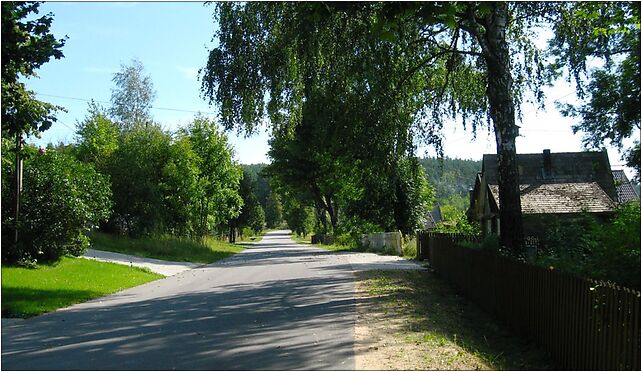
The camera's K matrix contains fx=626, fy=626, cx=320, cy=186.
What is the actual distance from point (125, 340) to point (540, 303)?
6.16 metres

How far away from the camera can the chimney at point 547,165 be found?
37.1 meters

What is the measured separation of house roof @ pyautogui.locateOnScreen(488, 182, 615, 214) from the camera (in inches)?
1265

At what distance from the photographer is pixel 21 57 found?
1317 cm

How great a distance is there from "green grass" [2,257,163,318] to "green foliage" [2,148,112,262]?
0.60 metres

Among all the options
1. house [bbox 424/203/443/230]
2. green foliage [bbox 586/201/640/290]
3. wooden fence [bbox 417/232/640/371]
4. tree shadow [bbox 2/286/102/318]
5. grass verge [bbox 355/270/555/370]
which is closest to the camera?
wooden fence [bbox 417/232/640/371]

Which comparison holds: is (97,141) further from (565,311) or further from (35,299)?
(565,311)

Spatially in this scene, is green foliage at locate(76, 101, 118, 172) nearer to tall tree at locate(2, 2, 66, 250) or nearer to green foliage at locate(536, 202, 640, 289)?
tall tree at locate(2, 2, 66, 250)

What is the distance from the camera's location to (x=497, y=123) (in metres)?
14.8

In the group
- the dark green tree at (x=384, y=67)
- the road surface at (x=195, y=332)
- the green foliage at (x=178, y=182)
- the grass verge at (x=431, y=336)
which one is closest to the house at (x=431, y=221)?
the green foliage at (x=178, y=182)

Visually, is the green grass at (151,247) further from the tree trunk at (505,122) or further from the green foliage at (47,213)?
the tree trunk at (505,122)

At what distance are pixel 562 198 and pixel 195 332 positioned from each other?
27.8m

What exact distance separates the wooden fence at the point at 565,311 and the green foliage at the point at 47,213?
13620mm

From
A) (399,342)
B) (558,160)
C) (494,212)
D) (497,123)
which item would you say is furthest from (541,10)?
(558,160)

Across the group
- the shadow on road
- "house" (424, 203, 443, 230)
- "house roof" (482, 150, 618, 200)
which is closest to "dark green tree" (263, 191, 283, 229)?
"house" (424, 203, 443, 230)
